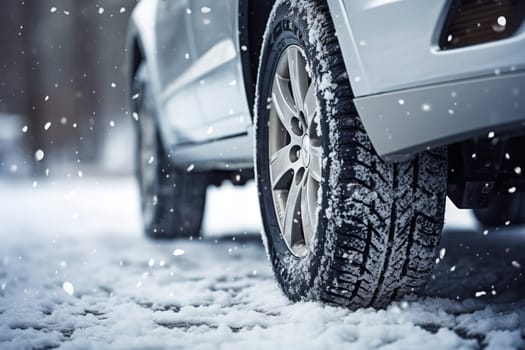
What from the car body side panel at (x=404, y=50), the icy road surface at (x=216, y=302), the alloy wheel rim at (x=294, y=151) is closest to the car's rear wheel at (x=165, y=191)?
the icy road surface at (x=216, y=302)

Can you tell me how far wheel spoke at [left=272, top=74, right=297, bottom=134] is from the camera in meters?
2.38

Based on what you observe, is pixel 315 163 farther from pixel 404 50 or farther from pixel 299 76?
pixel 404 50

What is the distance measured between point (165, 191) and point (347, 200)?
90.6 inches

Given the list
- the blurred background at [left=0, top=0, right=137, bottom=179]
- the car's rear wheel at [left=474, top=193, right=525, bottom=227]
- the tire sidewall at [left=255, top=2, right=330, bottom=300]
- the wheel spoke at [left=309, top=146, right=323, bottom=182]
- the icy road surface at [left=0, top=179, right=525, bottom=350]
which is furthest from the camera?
the blurred background at [left=0, top=0, right=137, bottom=179]

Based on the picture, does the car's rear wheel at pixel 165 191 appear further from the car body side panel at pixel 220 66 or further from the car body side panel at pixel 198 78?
the car body side panel at pixel 220 66

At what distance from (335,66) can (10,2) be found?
1898cm

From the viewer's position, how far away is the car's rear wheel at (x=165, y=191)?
4129 millimetres

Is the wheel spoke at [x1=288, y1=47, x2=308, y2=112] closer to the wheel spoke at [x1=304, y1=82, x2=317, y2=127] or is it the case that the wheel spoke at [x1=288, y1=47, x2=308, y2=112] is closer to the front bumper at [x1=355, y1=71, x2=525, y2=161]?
the wheel spoke at [x1=304, y1=82, x2=317, y2=127]

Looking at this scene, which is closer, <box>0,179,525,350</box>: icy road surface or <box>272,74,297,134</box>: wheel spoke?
<box>0,179,525,350</box>: icy road surface

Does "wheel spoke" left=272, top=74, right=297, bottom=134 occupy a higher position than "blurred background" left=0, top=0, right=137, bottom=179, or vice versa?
"wheel spoke" left=272, top=74, right=297, bottom=134

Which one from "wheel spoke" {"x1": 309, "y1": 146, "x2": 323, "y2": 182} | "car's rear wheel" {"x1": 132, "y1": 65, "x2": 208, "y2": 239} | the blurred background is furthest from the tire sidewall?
the blurred background

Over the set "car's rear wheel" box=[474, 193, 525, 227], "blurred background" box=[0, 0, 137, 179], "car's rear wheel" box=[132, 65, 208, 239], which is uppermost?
"car's rear wheel" box=[132, 65, 208, 239]

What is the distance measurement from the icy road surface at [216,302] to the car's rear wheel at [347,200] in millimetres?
96

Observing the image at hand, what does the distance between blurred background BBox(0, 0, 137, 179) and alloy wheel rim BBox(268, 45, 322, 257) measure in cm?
1609
